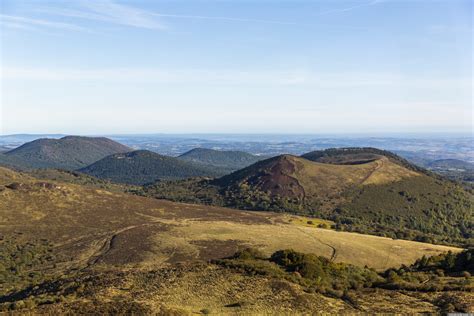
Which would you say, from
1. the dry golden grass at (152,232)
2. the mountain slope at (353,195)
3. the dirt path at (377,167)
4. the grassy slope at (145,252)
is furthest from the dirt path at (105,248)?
the dirt path at (377,167)

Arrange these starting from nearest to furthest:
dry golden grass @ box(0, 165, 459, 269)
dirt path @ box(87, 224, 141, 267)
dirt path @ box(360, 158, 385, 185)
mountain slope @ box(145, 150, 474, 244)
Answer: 1. dirt path @ box(87, 224, 141, 267)
2. dry golden grass @ box(0, 165, 459, 269)
3. mountain slope @ box(145, 150, 474, 244)
4. dirt path @ box(360, 158, 385, 185)

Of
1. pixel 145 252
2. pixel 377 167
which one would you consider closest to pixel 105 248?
pixel 145 252

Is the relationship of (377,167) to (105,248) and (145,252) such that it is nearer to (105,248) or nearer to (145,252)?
(145,252)

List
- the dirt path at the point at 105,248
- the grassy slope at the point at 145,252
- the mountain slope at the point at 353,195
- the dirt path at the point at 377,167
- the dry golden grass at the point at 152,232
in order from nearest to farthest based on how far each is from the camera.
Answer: the grassy slope at the point at 145,252 < the dirt path at the point at 105,248 < the dry golden grass at the point at 152,232 < the mountain slope at the point at 353,195 < the dirt path at the point at 377,167

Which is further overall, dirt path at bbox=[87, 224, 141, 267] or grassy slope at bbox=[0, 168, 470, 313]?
dirt path at bbox=[87, 224, 141, 267]

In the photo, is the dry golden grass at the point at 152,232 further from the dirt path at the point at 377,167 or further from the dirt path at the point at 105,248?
the dirt path at the point at 377,167

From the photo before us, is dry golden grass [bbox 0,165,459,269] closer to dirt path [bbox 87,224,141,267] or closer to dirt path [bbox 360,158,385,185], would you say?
dirt path [bbox 87,224,141,267]

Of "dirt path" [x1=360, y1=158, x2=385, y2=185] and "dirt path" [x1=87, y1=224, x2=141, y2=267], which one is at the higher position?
"dirt path" [x1=360, y1=158, x2=385, y2=185]

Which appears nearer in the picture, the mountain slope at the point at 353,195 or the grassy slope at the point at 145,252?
the grassy slope at the point at 145,252

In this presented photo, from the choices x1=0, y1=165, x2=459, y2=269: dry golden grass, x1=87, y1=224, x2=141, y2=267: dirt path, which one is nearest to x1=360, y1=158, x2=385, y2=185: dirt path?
x1=0, y1=165, x2=459, y2=269: dry golden grass
